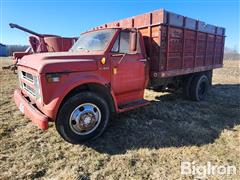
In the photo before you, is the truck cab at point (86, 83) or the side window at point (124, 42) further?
the side window at point (124, 42)

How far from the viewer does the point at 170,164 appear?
310 cm

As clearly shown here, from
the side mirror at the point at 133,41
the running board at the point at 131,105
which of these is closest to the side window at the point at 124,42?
the side mirror at the point at 133,41

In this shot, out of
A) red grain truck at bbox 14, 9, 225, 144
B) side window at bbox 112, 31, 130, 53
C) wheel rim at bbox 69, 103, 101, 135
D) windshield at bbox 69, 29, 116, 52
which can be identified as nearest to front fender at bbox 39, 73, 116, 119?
red grain truck at bbox 14, 9, 225, 144

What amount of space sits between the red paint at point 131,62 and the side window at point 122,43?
0.31 feet

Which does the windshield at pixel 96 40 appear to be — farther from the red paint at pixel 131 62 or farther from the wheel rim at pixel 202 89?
the wheel rim at pixel 202 89

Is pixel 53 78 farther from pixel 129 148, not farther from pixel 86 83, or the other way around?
pixel 129 148

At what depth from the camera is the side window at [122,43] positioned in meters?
4.07

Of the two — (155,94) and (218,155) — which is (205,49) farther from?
(218,155)


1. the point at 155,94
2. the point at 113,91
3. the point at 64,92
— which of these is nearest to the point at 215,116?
the point at 155,94

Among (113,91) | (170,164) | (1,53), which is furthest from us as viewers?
(1,53)

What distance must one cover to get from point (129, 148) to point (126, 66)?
1.74 meters

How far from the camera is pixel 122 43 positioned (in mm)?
4184

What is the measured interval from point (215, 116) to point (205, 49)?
2.58 meters

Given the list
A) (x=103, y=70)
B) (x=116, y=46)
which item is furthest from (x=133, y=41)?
(x=103, y=70)
